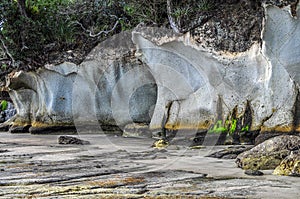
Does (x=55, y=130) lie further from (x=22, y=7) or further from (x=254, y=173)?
(x=254, y=173)

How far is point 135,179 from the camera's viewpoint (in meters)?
4.37

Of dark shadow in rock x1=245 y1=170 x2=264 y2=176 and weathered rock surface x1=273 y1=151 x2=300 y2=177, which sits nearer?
weathered rock surface x1=273 y1=151 x2=300 y2=177

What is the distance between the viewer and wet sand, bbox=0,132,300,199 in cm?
358

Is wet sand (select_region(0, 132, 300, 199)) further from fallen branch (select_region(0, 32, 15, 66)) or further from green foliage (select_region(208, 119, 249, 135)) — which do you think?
fallen branch (select_region(0, 32, 15, 66))

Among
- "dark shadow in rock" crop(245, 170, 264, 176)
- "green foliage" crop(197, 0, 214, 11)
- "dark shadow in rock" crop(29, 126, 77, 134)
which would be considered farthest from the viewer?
"dark shadow in rock" crop(29, 126, 77, 134)

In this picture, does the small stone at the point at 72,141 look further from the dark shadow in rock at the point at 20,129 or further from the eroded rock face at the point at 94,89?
the dark shadow in rock at the point at 20,129

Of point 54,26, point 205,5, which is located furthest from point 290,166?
point 54,26

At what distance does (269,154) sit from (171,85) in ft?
18.0

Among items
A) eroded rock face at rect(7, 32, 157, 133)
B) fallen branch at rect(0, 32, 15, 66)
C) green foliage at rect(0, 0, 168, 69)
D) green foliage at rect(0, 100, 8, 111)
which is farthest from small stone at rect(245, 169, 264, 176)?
green foliage at rect(0, 100, 8, 111)

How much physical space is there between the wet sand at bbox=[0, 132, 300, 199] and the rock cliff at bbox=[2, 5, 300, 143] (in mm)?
2653

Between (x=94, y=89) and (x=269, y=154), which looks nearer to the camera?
(x=269, y=154)

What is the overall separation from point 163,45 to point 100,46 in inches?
123

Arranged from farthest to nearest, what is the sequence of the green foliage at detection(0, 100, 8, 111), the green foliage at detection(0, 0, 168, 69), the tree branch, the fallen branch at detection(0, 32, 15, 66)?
the green foliage at detection(0, 100, 8, 111) → the fallen branch at detection(0, 32, 15, 66) → the green foliage at detection(0, 0, 168, 69) → the tree branch

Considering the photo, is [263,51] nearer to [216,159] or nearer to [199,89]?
[199,89]
